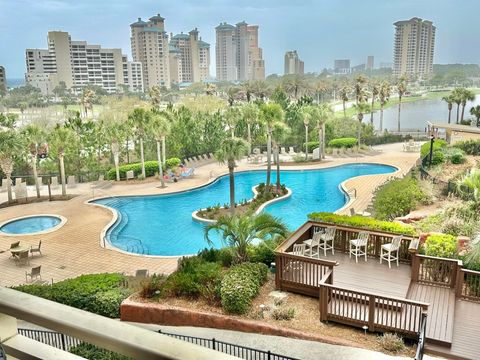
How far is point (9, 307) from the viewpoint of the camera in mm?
1306

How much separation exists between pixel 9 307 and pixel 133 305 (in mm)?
9461

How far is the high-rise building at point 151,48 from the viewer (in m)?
111

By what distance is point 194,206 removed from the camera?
871 inches

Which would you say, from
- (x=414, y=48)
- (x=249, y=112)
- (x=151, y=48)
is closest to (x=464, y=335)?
(x=249, y=112)

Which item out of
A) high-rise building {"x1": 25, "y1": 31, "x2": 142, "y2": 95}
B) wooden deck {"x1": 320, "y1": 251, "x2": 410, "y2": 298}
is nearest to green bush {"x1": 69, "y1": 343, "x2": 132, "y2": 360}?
wooden deck {"x1": 320, "y1": 251, "x2": 410, "y2": 298}

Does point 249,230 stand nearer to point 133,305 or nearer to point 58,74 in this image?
point 133,305

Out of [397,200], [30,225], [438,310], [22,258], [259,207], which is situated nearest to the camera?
[438,310]

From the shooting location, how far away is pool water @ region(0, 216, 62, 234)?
19016mm

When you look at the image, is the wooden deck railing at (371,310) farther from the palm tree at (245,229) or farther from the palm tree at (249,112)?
the palm tree at (249,112)

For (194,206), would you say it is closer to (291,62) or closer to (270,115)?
(270,115)

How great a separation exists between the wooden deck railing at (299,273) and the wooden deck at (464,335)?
8.68ft

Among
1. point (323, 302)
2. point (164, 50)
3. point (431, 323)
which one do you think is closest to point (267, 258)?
point (323, 302)

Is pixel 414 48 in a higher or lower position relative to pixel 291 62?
higher

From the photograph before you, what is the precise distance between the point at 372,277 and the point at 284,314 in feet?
8.79
